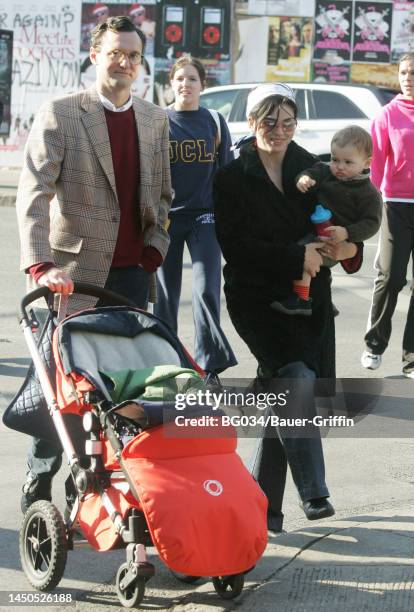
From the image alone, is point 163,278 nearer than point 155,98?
Yes

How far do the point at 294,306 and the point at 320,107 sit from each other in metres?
12.5

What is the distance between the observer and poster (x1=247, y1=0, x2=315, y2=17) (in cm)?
2227

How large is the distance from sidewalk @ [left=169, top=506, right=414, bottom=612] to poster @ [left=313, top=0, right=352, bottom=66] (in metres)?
18.2

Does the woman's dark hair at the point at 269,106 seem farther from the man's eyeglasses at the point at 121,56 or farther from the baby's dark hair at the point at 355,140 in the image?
the man's eyeglasses at the point at 121,56

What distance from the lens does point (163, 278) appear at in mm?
7465

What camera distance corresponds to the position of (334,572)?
14.9 feet

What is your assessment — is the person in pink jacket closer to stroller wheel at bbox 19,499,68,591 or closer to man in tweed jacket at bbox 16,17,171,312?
man in tweed jacket at bbox 16,17,171,312

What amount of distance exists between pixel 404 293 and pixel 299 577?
706cm

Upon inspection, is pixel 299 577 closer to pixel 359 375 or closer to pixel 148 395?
pixel 148 395

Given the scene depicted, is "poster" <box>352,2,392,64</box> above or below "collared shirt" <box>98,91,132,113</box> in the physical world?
below

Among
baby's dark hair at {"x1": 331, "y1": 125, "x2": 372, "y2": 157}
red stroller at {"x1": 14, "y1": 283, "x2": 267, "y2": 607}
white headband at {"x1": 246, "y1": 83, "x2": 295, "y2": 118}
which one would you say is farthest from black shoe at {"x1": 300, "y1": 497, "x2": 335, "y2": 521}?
white headband at {"x1": 246, "y1": 83, "x2": 295, "y2": 118}

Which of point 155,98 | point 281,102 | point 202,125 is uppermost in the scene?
point 281,102

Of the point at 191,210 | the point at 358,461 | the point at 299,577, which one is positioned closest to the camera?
the point at 299,577

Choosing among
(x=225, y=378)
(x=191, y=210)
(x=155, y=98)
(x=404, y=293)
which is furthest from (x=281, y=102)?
(x=155, y=98)
